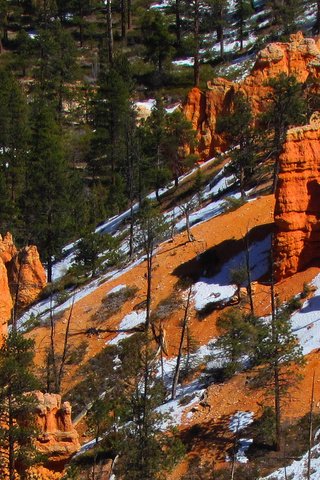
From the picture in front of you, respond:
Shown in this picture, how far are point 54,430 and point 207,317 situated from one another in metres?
18.5

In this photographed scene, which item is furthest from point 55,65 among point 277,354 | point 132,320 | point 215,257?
point 277,354

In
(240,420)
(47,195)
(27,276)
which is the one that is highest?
(47,195)

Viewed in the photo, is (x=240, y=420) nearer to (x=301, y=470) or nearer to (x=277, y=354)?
(x=277, y=354)

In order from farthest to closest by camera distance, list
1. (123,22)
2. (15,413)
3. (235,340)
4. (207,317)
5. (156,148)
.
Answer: (123,22) → (156,148) → (207,317) → (235,340) → (15,413)

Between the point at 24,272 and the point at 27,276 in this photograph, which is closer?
the point at 24,272

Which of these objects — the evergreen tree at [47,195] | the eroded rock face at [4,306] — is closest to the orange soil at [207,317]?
the evergreen tree at [47,195]

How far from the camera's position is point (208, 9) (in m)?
96.1

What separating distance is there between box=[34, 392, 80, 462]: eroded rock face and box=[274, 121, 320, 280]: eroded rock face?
19.8 metres

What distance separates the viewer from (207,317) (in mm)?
43094

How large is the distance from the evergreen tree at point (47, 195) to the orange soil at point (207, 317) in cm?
921

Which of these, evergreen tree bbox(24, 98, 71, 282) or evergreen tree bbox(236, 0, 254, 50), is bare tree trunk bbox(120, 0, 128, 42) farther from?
evergreen tree bbox(24, 98, 71, 282)

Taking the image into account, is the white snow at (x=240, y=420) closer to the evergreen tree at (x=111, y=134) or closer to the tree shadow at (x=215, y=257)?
the tree shadow at (x=215, y=257)

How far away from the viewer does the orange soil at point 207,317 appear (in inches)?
1342

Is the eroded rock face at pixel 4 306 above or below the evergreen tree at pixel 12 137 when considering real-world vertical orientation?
below
